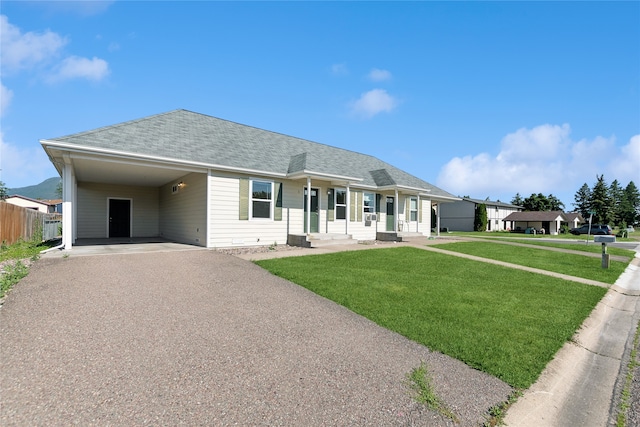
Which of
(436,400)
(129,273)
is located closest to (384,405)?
(436,400)

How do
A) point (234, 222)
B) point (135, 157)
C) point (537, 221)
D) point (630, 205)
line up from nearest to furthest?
1. point (135, 157)
2. point (234, 222)
3. point (537, 221)
4. point (630, 205)

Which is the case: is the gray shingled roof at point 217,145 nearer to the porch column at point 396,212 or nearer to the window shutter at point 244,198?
the window shutter at point 244,198

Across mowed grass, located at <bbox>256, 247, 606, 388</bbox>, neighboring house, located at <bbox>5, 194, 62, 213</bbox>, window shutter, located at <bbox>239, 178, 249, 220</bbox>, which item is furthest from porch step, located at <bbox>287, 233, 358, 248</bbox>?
neighboring house, located at <bbox>5, 194, 62, 213</bbox>

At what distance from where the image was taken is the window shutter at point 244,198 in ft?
40.0

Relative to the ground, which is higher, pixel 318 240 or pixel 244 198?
pixel 244 198

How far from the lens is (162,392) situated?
2.75 m

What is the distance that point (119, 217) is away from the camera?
16062 millimetres

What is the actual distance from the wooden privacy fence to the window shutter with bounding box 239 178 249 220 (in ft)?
28.6

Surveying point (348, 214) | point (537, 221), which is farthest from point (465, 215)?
point (348, 214)

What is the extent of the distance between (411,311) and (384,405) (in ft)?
8.73

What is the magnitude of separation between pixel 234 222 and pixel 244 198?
1069mm

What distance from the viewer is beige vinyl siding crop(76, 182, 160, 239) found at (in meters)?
15.2

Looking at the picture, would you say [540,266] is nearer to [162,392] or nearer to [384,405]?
[384,405]

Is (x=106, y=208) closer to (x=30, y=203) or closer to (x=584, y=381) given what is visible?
(x=584, y=381)
